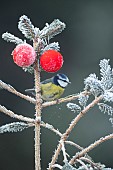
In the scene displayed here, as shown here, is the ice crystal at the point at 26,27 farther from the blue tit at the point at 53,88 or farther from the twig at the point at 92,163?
the twig at the point at 92,163

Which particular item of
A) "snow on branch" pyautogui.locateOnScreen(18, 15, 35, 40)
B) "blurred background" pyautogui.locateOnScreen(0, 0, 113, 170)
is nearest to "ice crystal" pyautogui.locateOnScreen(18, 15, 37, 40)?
"snow on branch" pyautogui.locateOnScreen(18, 15, 35, 40)

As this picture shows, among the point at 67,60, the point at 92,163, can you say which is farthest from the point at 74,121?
the point at 67,60

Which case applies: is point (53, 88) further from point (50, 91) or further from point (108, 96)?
point (108, 96)

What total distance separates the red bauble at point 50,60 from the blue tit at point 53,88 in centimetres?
4

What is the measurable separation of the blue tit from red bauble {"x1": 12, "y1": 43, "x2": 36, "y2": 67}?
54mm

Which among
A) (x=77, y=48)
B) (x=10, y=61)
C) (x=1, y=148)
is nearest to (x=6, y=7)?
(x=10, y=61)

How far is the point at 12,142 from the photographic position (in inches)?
82.0

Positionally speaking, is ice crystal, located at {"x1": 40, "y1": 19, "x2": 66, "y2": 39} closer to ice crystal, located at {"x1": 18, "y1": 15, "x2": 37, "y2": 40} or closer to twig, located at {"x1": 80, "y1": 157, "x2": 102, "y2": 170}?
ice crystal, located at {"x1": 18, "y1": 15, "x2": 37, "y2": 40}

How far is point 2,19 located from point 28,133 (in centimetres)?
60

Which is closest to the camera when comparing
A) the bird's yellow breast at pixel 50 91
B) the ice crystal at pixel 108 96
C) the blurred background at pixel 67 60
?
the ice crystal at pixel 108 96

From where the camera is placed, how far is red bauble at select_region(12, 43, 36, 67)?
551 mm

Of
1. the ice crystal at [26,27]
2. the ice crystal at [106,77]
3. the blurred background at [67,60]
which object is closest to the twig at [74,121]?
the ice crystal at [106,77]

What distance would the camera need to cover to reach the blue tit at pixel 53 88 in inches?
23.5

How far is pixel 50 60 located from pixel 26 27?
0.20 feet
